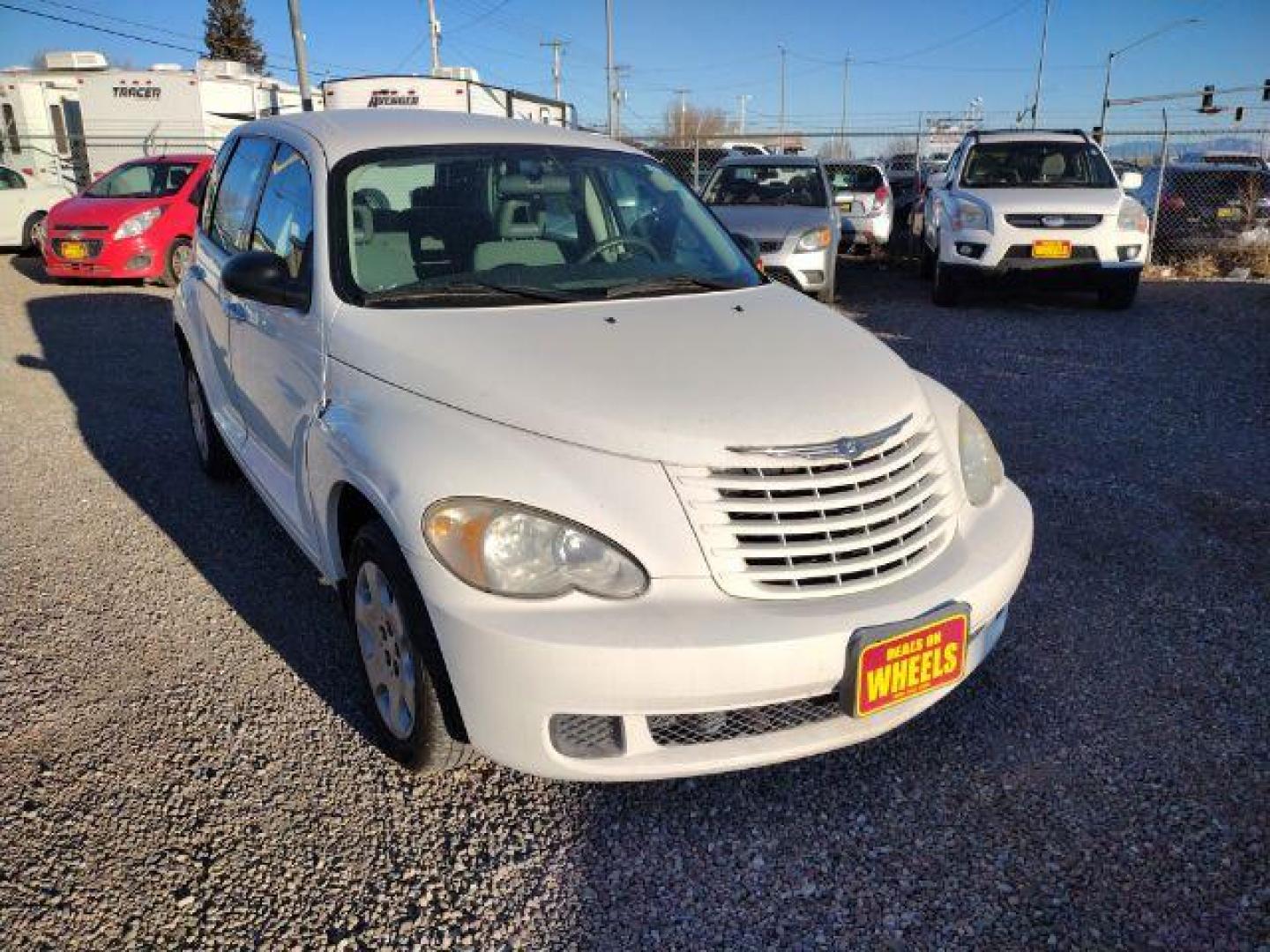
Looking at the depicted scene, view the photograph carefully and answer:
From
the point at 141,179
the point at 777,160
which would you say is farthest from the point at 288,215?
the point at 141,179

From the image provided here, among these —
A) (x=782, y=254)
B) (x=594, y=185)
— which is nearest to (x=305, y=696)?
(x=594, y=185)

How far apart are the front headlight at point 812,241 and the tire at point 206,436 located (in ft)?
20.7

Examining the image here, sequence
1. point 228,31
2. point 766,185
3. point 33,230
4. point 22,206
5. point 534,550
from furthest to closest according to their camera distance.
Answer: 1. point 228,31
2. point 33,230
3. point 22,206
4. point 766,185
5. point 534,550

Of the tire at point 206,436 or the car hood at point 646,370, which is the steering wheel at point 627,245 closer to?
the car hood at point 646,370

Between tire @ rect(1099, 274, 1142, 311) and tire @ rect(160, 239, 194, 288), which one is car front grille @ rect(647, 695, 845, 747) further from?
tire @ rect(160, 239, 194, 288)

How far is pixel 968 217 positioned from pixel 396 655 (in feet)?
→ 28.8

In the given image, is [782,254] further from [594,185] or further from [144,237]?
[144,237]

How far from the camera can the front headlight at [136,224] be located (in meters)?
11.4

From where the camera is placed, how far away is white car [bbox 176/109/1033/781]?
2172 millimetres

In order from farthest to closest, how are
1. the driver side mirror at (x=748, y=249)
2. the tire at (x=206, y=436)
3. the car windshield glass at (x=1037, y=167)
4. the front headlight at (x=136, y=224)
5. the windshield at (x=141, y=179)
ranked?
1. the windshield at (x=141, y=179)
2. the front headlight at (x=136, y=224)
3. the car windshield glass at (x=1037, y=167)
4. the tire at (x=206, y=436)
5. the driver side mirror at (x=748, y=249)

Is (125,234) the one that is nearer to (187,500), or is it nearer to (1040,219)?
(187,500)

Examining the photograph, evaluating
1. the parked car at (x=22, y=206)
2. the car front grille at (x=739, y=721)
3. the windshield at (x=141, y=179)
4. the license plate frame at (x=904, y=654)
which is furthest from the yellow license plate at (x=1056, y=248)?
the parked car at (x=22, y=206)

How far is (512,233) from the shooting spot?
3.36 metres

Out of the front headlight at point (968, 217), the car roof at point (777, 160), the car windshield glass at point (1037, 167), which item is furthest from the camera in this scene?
the car roof at point (777, 160)
